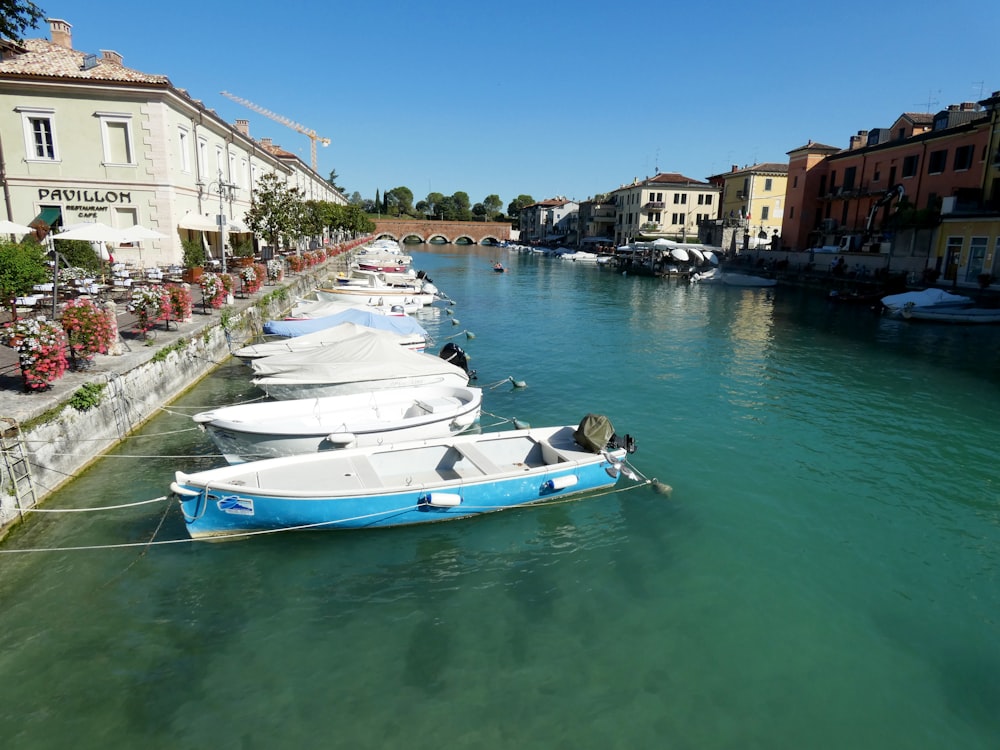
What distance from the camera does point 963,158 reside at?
42.9 m

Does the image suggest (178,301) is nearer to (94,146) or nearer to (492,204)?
(94,146)

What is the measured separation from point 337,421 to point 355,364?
8.38 feet

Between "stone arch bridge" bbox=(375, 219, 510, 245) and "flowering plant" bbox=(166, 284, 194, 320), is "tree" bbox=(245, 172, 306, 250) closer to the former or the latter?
"flowering plant" bbox=(166, 284, 194, 320)

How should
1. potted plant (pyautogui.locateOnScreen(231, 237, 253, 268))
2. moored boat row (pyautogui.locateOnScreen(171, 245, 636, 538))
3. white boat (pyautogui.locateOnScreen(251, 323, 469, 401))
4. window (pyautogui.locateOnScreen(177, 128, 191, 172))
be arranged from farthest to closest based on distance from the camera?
1. potted plant (pyautogui.locateOnScreen(231, 237, 253, 268))
2. window (pyautogui.locateOnScreen(177, 128, 191, 172))
3. white boat (pyautogui.locateOnScreen(251, 323, 469, 401))
4. moored boat row (pyautogui.locateOnScreen(171, 245, 636, 538))

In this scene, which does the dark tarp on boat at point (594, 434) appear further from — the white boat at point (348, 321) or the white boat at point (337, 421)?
the white boat at point (348, 321)

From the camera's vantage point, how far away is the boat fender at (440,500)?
9758mm

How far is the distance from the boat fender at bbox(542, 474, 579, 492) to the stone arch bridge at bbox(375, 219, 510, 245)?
13308cm

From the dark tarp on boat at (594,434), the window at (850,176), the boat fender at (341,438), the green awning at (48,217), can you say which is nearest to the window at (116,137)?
the green awning at (48,217)

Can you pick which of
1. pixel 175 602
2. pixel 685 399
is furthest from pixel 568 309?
pixel 175 602

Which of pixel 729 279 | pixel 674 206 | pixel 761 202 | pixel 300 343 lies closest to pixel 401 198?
pixel 674 206

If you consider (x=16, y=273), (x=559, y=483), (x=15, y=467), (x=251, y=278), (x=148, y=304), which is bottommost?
(x=559, y=483)

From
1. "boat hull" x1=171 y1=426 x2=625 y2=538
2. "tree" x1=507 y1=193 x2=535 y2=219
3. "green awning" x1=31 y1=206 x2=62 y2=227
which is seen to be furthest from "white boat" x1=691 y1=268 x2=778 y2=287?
"tree" x1=507 y1=193 x2=535 y2=219

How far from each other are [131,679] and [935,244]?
5089cm

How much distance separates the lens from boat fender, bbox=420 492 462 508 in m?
9.76
